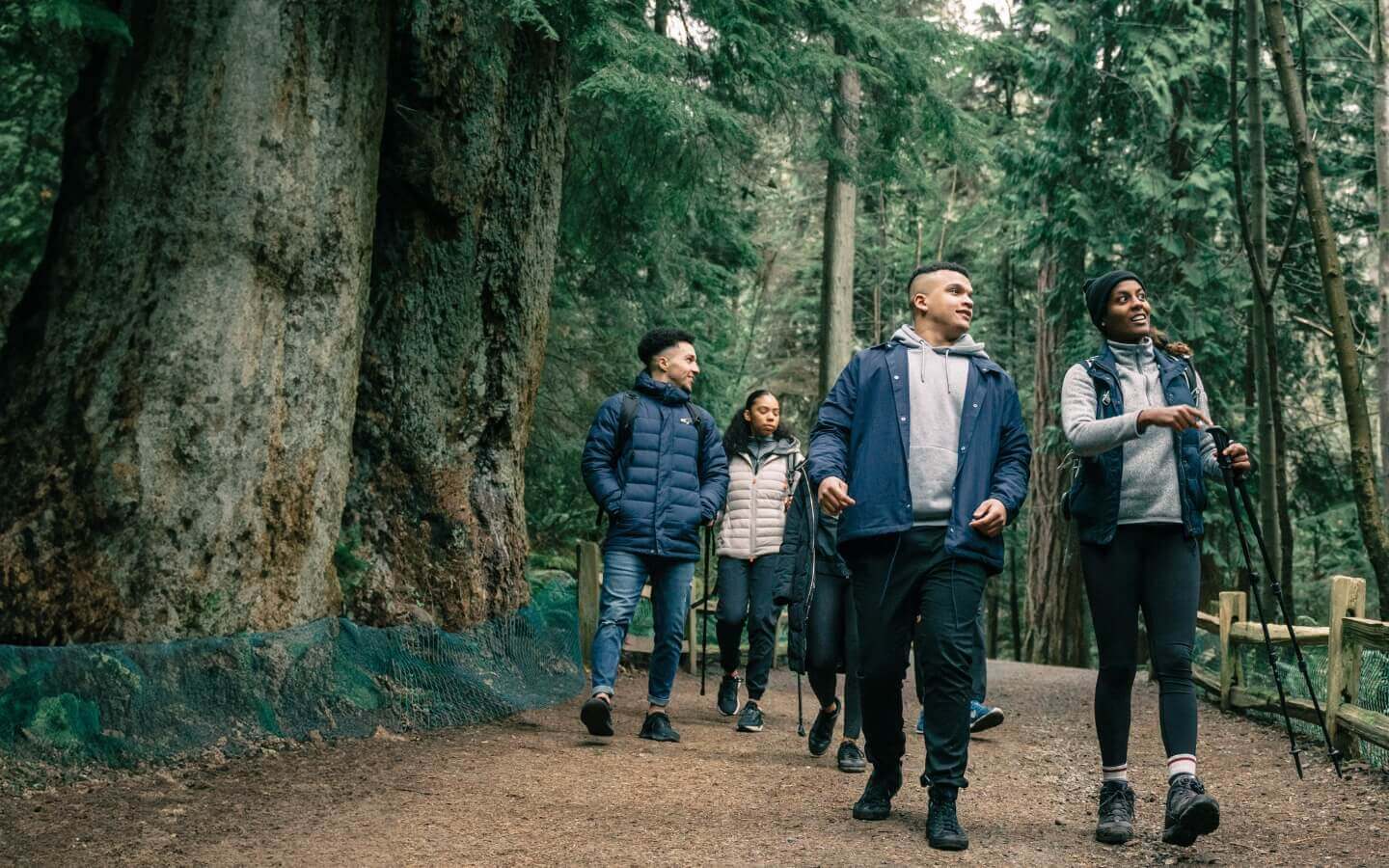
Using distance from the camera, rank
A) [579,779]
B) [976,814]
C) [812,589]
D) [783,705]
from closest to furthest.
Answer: [976,814] → [579,779] → [812,589] → [783,705]

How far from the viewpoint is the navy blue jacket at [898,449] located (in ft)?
14.9

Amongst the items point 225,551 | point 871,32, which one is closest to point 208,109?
point 225,551

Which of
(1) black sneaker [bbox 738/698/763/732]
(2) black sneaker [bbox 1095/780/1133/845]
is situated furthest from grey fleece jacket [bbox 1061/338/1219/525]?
(1) black sneaker [bbox 738/698/763/732]

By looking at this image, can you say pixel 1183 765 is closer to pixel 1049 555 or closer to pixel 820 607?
pixel 820 607

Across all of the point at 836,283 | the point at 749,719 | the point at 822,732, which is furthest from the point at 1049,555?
the point at 822,732

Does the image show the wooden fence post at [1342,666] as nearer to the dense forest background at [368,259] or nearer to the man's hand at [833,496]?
the dense forest background at [368,259]

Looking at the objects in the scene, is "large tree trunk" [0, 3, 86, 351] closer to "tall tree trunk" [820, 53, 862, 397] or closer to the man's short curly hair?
the man's short curly hair

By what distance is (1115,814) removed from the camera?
15.5 ft

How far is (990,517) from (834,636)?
2148mm

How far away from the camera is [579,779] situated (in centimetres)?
582

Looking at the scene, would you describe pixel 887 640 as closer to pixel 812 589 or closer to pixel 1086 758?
pixel 812 589

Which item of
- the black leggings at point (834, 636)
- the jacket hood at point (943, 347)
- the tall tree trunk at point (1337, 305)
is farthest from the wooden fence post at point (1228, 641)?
the jacket hood at point (943, 347)

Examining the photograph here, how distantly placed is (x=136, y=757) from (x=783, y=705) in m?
5.33

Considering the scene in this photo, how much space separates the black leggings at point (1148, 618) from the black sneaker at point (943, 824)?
637 millimetres
